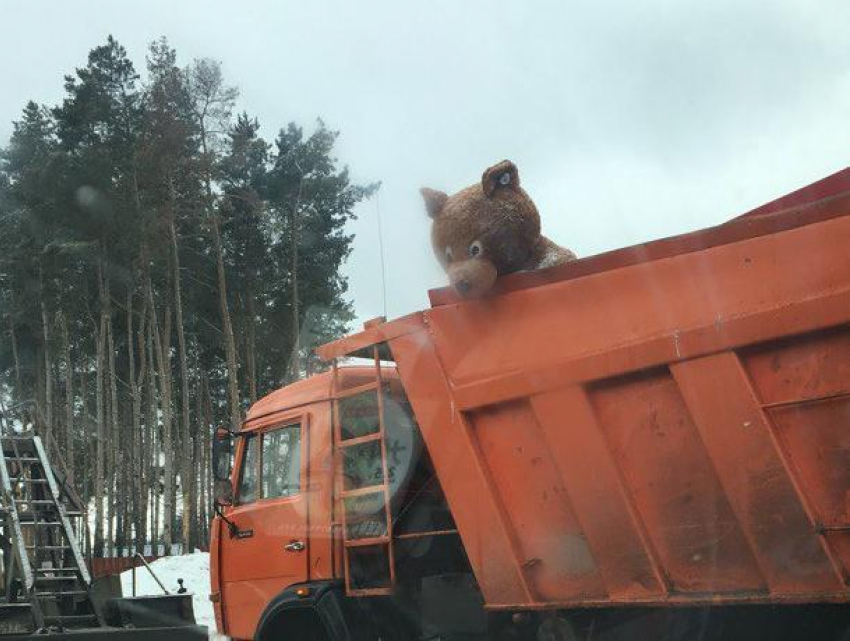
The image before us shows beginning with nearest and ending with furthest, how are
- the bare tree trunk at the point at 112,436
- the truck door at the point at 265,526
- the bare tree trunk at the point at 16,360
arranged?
the truck door at the point at 265,526 → the bare tree trunk at the point at 112,436 → the bare tree trunk at the point at 16,360

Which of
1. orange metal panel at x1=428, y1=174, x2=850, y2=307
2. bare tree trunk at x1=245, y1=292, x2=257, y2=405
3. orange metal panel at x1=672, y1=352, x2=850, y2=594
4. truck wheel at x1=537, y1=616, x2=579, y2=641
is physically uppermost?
Answer: bare tree trunk at x1=245, y1=292, x2=257, y2=405

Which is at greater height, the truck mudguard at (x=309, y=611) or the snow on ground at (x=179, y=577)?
the snow on ground at (x=179, y=577)

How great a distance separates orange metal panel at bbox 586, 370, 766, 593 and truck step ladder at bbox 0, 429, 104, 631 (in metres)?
5.79

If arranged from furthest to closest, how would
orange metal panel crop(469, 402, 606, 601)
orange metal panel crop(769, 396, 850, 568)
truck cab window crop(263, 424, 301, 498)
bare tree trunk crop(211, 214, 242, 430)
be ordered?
bare tree trunk crop(211, 214, 242, 430) < truck cab window crop(263, 424, 301, 498) < orange metal panel crop(469, 402, 606, 601) < orange metal panel crop(769, 396, 850, 568)

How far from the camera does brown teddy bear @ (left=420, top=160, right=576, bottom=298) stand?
493 centimetres

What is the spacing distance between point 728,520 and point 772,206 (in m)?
1.40

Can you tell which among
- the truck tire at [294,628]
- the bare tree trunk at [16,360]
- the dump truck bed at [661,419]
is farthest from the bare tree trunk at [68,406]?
the dump truck bed at [661,419]

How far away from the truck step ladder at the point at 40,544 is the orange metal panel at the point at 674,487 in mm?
5788

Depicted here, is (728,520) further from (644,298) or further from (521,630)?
(521,630)

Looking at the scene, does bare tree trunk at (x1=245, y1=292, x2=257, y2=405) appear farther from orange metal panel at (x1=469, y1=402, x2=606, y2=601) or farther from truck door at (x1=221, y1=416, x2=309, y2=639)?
orange metal panel at (x1=469, y1=402, x2=606, y2=601)

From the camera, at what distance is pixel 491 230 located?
4938mm

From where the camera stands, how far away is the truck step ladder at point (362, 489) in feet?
19.0

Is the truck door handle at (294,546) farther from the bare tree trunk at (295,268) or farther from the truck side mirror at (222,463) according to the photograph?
the bare tree trunk at (295,268)

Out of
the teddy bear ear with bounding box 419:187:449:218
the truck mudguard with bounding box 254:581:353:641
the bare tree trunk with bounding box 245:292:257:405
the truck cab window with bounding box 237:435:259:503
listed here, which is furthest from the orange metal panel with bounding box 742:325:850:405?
the bare tree trunk with bounding box 245:292:257:405
